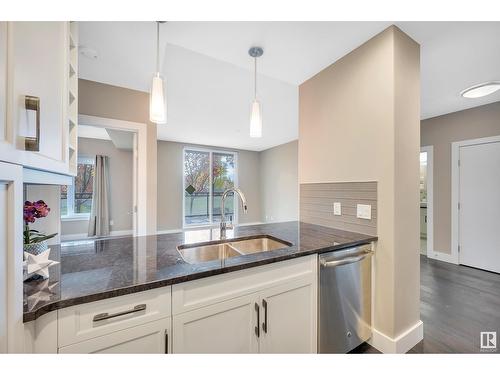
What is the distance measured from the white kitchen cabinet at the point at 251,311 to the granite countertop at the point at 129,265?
0.19 ft

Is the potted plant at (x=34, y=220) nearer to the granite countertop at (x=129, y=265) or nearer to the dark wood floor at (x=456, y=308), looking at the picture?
the granite countertop at (x=129, y=265)

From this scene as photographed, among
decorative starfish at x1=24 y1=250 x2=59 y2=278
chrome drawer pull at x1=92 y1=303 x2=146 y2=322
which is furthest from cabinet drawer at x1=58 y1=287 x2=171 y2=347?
decorative starfish at x1=24 y1=250 x2=59 y2=278

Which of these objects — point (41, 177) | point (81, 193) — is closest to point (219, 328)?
point (41, 177)

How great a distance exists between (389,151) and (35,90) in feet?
6.42

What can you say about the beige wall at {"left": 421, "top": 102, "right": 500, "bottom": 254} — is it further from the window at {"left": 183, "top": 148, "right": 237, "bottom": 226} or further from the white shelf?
the window at {"left": 183, "top": 148, "right": 237, "bottom": 226}

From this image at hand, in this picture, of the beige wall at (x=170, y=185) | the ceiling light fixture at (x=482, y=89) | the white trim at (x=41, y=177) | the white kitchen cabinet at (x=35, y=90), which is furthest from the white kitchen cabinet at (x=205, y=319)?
the beige wall at (x=170, y=185)

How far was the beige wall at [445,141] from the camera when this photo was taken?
10.2 feet

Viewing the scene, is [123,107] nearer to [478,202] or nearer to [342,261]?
[342,261]

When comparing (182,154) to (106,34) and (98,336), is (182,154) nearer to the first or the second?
(106,34)

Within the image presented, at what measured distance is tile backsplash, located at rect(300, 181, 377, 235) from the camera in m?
1.70

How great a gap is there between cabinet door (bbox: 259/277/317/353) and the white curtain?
5.89 m
